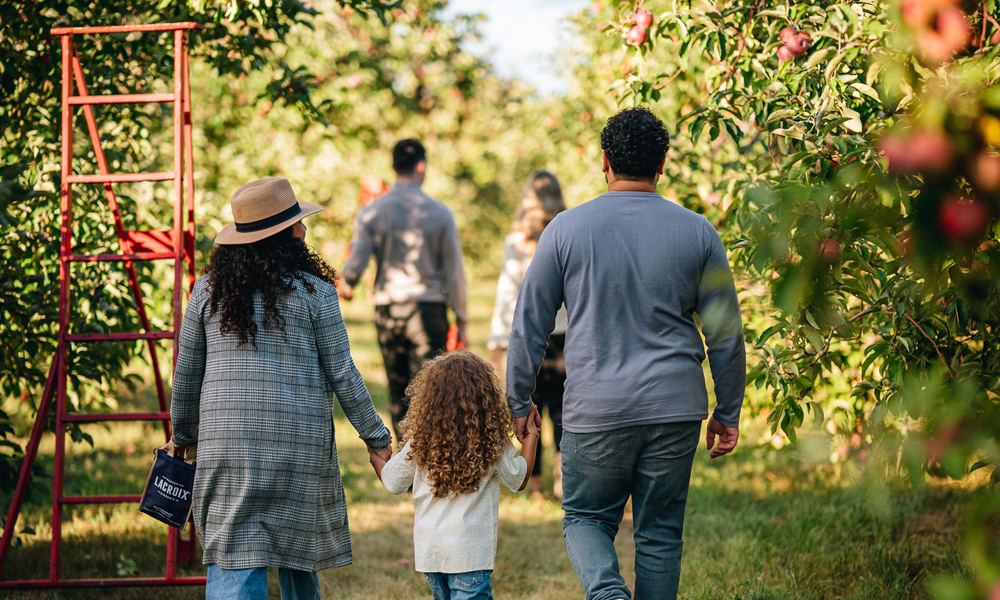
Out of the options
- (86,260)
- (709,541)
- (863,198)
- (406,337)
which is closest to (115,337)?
(86,260)

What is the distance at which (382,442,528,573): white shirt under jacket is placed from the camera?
2.79m

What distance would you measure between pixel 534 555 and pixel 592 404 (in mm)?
1977

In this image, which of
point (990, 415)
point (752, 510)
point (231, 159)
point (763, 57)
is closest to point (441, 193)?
point (231, 159)

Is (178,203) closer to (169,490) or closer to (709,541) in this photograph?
(169,490)

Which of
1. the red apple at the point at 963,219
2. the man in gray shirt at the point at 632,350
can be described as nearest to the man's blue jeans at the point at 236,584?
the man in gray shirt at the point at 632,350

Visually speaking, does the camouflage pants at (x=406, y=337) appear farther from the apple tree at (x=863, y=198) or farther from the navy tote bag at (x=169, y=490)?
the navy tote bag at (x=169, y=490)

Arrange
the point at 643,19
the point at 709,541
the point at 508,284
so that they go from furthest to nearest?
the point at 508,284 < the point at 709,541 < the point at 643,19

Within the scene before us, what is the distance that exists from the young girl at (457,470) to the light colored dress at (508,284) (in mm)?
2188

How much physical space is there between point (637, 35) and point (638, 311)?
1350 mm

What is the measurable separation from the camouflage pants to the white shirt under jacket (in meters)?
2.15

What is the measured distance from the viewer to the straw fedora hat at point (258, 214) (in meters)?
2.76

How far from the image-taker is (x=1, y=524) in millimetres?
3902

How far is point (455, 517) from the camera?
2814 mm

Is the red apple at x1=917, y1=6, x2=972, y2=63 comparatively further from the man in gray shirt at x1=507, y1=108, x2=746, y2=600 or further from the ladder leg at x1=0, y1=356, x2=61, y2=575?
the ladder leg at x1=0, y1=356, x2=61, y2=575
